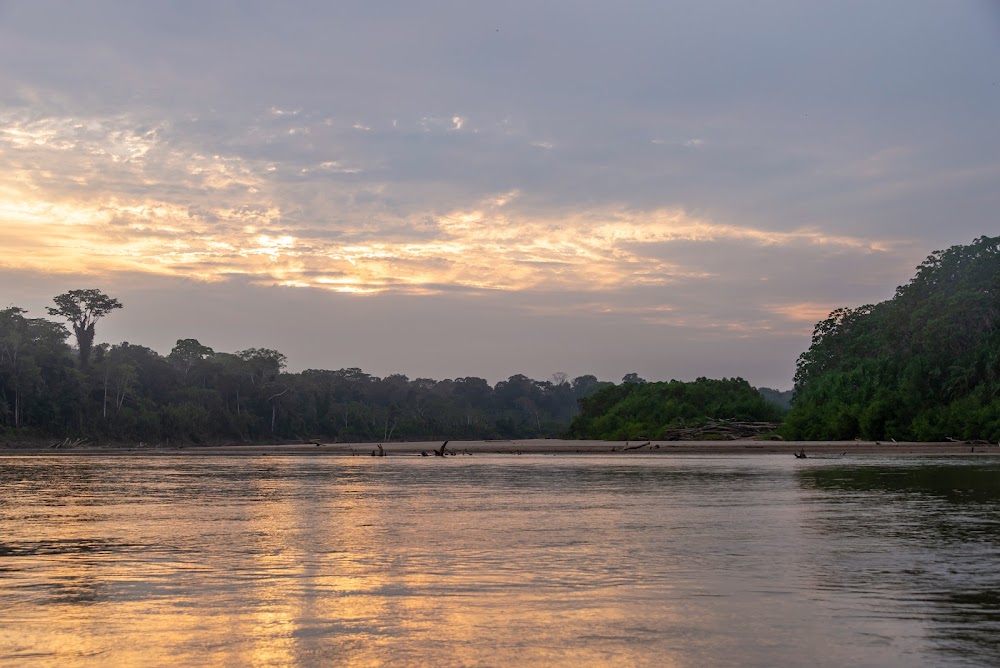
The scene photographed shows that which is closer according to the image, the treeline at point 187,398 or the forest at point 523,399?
the forest at point 523,399

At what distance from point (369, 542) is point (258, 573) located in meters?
3.88

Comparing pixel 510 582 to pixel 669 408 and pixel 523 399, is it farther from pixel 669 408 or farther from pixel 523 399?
pixel 523 399

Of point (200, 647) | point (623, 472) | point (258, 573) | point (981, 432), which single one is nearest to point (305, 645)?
point (200, 647)

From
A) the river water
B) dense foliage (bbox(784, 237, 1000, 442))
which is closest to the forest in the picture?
dense foliage (bbox(784, 237, 1000, 442))

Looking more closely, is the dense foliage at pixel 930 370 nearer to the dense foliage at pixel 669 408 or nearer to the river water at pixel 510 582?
the dense foliage at pixel 669 408

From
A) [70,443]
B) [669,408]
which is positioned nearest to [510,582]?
[669,408]

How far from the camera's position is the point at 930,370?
6725cm

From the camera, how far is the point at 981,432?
5931 centimetres

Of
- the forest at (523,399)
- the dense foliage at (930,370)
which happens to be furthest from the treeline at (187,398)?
the dense foliage at (930,370)

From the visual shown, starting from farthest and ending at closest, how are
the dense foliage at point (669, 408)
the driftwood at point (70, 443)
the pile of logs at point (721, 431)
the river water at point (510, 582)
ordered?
the driftwood at point (70, 443)
the dense foliage at point (669, 408)
the pile of logs at point (721, 431)
the river water at point (510, 582)

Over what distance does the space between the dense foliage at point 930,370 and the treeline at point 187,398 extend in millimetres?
66848

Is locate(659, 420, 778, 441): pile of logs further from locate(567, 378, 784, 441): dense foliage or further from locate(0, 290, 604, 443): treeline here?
locate(0, 290, 604, 443): treeline

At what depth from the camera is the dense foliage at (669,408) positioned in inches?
3578

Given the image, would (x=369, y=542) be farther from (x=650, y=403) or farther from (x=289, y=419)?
(x=289, y=419)
